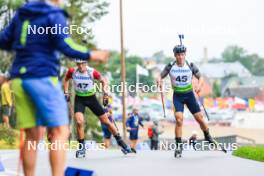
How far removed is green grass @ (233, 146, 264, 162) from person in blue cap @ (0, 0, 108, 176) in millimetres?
6956

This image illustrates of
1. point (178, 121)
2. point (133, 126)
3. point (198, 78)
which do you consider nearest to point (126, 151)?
point (178, 121)

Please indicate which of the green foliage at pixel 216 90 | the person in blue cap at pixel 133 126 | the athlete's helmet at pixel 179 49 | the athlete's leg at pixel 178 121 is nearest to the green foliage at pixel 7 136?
the person in blue cap at pixel 133 126

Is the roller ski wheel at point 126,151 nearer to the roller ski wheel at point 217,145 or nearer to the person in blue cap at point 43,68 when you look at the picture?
the roller ski wheel at point 217,145

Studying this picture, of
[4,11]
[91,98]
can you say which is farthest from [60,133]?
[4,11]

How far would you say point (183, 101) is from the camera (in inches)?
587

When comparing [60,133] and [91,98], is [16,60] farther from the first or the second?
[91,98]

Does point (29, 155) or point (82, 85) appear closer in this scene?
point (29, 155)

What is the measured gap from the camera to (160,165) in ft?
41.3

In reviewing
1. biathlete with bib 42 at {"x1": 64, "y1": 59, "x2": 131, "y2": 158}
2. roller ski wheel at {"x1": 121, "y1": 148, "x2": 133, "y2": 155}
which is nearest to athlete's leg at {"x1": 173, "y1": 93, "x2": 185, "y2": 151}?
roller ski wheel at {"x1": 121, "y1": 148, "x2": 133, "y2": 155}

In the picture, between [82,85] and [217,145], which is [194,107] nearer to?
[217,145]

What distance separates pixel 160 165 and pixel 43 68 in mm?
5996

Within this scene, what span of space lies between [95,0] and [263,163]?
4017cm

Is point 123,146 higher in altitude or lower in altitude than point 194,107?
lower

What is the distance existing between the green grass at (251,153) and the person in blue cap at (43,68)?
6956mm
